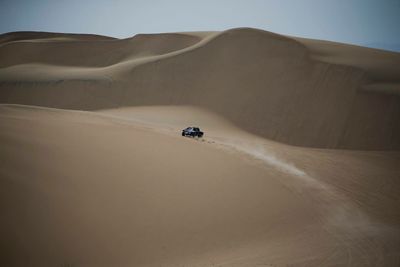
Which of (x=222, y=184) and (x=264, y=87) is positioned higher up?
(x=264, y=87)

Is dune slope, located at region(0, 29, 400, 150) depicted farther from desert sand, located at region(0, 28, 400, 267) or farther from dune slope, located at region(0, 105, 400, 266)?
dune slope, located at region(0, 105, 400, 266)

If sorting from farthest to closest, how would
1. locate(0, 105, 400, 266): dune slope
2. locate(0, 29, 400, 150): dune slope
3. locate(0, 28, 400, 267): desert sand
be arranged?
locate(0, 29, 400, 150): dune slope → locate(0, 28, 400, 267): desert sand → locate(0, 105, 400, 266): dune slope

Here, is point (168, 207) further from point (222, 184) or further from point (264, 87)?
point (264, 87)

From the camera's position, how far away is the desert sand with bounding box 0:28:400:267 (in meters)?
7.13

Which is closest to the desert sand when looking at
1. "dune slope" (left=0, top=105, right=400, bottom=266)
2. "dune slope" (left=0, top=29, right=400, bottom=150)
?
"dune slope" (left=0, top=105, right=400, bottom=266)

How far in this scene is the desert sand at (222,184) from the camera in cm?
713

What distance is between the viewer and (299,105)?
23.9 m

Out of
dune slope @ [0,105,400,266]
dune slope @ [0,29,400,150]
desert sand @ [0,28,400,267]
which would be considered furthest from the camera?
dune slope @ [0,29,400,150]

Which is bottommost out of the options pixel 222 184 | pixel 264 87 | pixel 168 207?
pixel 168 207

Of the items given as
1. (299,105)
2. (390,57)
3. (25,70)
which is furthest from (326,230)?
(25,70)

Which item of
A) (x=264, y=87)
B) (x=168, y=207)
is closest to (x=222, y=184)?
(x=168, y=207)

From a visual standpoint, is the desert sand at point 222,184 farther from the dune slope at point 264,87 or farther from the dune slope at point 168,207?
the dune slope at point 264,87

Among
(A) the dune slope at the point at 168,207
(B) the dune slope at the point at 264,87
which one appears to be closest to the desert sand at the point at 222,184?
(A) the dune slope at the point at 168,207

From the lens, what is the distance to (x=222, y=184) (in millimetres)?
10641
